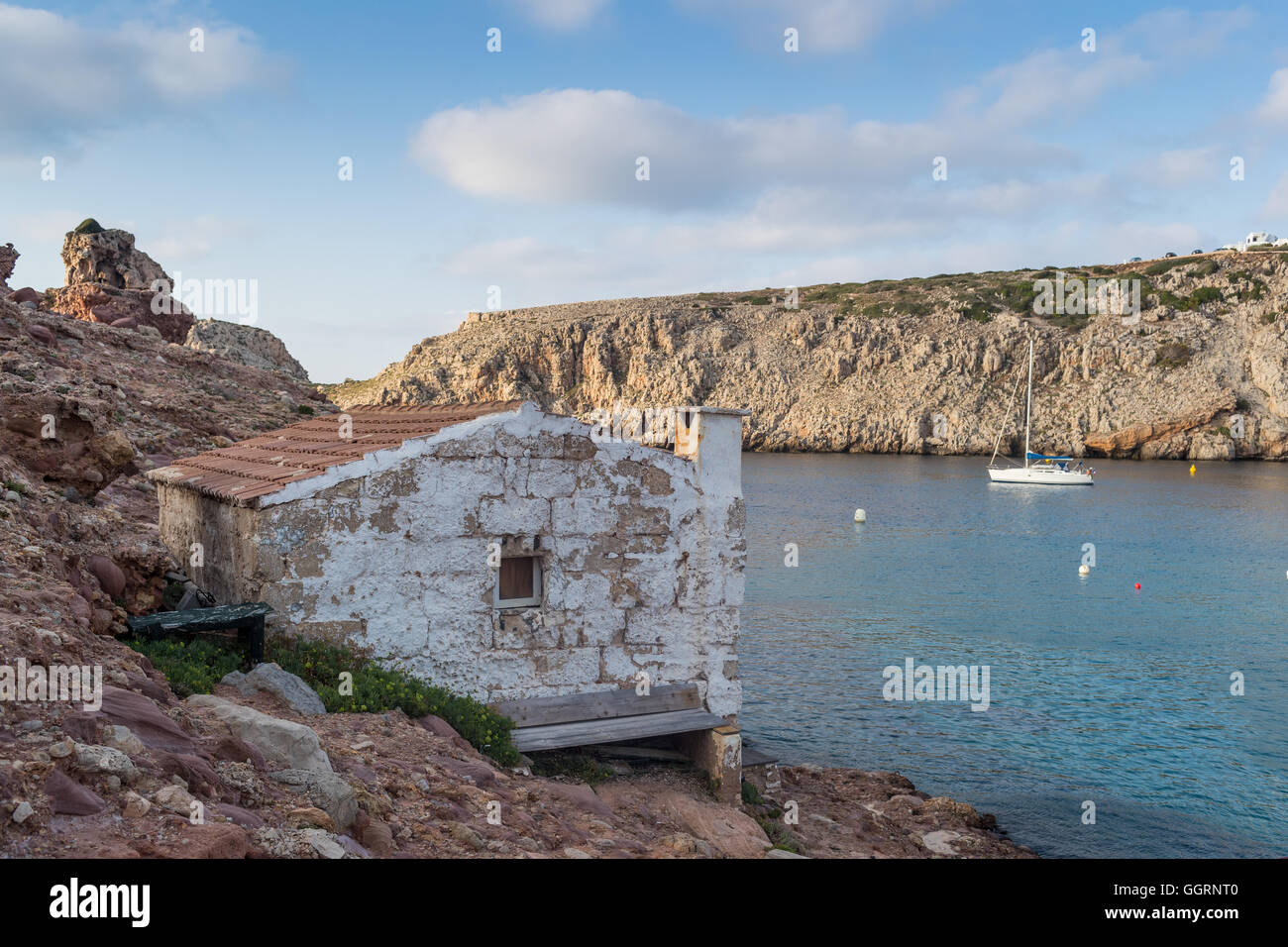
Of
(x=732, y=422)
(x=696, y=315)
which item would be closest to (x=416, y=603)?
(x=732, y=422)

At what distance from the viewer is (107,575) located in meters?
10.0

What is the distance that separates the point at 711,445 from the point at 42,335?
20.0 meters

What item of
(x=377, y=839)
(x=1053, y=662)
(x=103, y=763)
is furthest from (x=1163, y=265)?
(x=103, y=763)

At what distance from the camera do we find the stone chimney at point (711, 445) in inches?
476

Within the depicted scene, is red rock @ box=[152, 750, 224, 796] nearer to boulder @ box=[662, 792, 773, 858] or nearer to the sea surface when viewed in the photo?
boulder @ box=[662, 792, 773, 858]

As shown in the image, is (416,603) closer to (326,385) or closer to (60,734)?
(60,734)

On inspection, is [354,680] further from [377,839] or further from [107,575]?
[377,839]

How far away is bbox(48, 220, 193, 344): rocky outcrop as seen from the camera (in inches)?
1387

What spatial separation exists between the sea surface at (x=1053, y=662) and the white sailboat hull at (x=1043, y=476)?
748 inches

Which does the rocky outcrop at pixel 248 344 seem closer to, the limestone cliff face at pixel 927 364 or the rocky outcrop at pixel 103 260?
the rocky outcrop at pixel 103 260

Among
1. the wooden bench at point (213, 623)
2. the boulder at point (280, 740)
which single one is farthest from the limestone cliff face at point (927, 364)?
the boulder at point (280, 740)

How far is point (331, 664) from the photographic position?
9.98 metres
